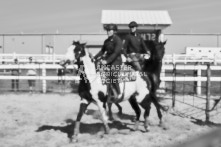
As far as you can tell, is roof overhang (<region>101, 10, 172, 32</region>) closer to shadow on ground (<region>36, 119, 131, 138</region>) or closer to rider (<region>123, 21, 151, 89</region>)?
rider (<region>123, 21, 151, 89</region>)

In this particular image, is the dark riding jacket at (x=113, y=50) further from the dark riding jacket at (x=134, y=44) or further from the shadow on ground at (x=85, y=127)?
the shadow on ground at (x=85, y=127)

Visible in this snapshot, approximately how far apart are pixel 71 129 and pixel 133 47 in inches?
95.4

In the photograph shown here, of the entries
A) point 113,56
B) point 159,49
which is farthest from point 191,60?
point 113,56

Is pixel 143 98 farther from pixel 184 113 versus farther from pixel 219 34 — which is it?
pixel 219 34

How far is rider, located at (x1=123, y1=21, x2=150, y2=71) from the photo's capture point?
21.9 ft

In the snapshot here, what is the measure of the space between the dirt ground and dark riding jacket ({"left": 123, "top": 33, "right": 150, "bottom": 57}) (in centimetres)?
189

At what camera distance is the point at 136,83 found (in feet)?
21.3

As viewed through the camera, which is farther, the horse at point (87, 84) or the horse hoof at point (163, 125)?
the horse hoof at point (163, 125)

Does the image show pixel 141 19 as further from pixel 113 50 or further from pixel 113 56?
pixel 113 56

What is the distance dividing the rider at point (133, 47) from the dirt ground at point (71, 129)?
160 centimetres

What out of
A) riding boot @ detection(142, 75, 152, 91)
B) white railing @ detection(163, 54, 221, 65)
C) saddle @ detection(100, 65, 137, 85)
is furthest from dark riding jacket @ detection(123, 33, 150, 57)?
white railing @ detection(163, 54, 221, 65)

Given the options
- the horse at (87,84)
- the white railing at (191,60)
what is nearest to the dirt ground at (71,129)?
the horse at (87,84)

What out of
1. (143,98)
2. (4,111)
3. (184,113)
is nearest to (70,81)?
(4,111)

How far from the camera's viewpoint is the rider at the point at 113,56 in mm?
5980
